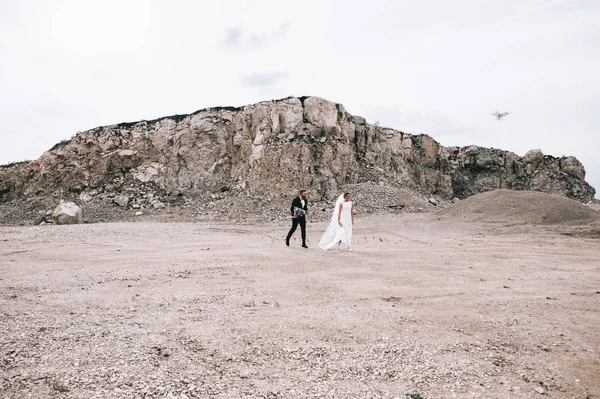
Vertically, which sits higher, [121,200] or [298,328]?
[121,200]

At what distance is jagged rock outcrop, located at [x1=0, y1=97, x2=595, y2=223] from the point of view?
86.1ft

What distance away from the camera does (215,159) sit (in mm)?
28125

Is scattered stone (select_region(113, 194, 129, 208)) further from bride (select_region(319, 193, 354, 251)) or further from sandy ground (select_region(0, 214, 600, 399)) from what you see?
bride (select_region(319, 193, 354, 251))

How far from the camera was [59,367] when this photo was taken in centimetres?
336

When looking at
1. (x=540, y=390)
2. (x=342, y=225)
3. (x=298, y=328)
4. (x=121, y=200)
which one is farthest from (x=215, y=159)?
(x=540, y=390)

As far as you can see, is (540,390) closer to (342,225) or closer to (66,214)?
(342,225)

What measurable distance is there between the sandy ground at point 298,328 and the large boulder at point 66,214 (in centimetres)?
1345

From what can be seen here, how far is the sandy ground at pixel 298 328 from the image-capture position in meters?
3.27

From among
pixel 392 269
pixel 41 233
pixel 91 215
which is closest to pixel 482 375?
pixel 392 269

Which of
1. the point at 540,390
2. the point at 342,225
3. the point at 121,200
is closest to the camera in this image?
the point at 540,390

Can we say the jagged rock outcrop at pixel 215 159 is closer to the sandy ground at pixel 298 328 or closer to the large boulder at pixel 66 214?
the large boulder at pixel 66 214

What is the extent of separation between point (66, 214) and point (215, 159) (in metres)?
9.84

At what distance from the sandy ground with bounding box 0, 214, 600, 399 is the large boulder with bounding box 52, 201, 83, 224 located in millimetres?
13445

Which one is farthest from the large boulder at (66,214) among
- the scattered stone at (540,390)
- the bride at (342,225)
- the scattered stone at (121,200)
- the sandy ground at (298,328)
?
the scattered stone at (540,390)
